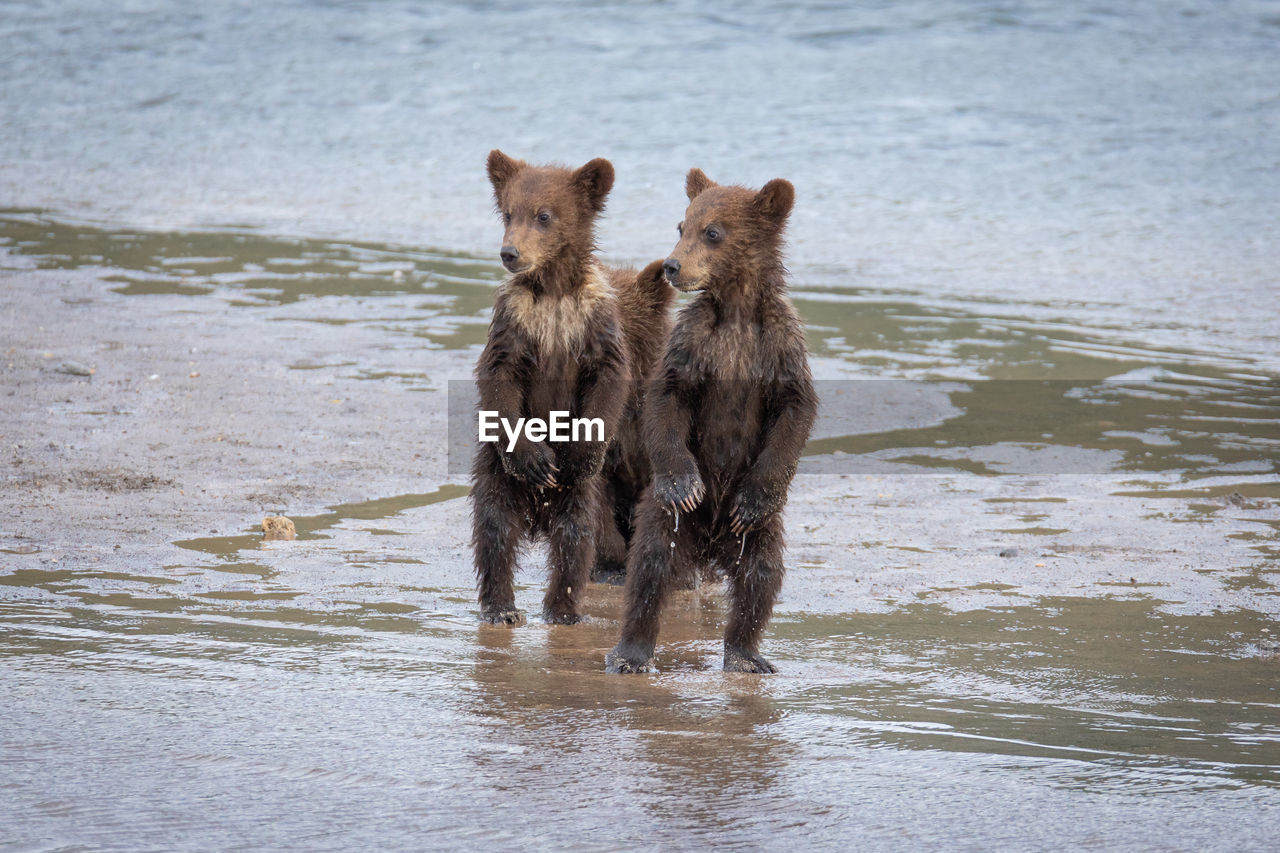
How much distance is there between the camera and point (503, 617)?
655cm

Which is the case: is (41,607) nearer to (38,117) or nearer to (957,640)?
(957,640)

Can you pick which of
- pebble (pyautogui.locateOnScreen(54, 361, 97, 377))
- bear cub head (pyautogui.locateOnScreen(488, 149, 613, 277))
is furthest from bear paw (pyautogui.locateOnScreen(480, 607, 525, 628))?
pebble (pyautogui.locateOnScreen(54, 361, 97, 377))

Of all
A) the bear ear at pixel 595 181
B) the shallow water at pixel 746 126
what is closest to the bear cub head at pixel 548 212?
the bear ear at pixel 595 181

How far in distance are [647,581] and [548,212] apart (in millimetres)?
1770

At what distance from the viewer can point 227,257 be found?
53.2 feet

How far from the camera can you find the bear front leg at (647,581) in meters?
5.86

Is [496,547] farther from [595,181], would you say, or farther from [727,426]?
[595,181]

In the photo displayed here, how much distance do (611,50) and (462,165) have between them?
24.9ft

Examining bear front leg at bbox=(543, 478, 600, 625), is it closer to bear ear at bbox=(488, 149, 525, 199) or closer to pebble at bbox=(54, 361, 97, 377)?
bear ear at bbox=(488, 149, 525, 199)

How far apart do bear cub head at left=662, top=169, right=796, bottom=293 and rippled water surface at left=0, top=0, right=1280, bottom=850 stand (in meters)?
1.47

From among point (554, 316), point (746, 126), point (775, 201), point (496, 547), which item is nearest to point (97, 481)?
point (496, 547)

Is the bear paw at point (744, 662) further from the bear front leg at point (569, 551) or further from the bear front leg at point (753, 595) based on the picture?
the bear front leg at point (569, 551)

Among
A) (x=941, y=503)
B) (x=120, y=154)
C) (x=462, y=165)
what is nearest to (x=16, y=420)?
(x=941, y=503)

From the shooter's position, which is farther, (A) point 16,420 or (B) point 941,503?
(A) point 16,420
